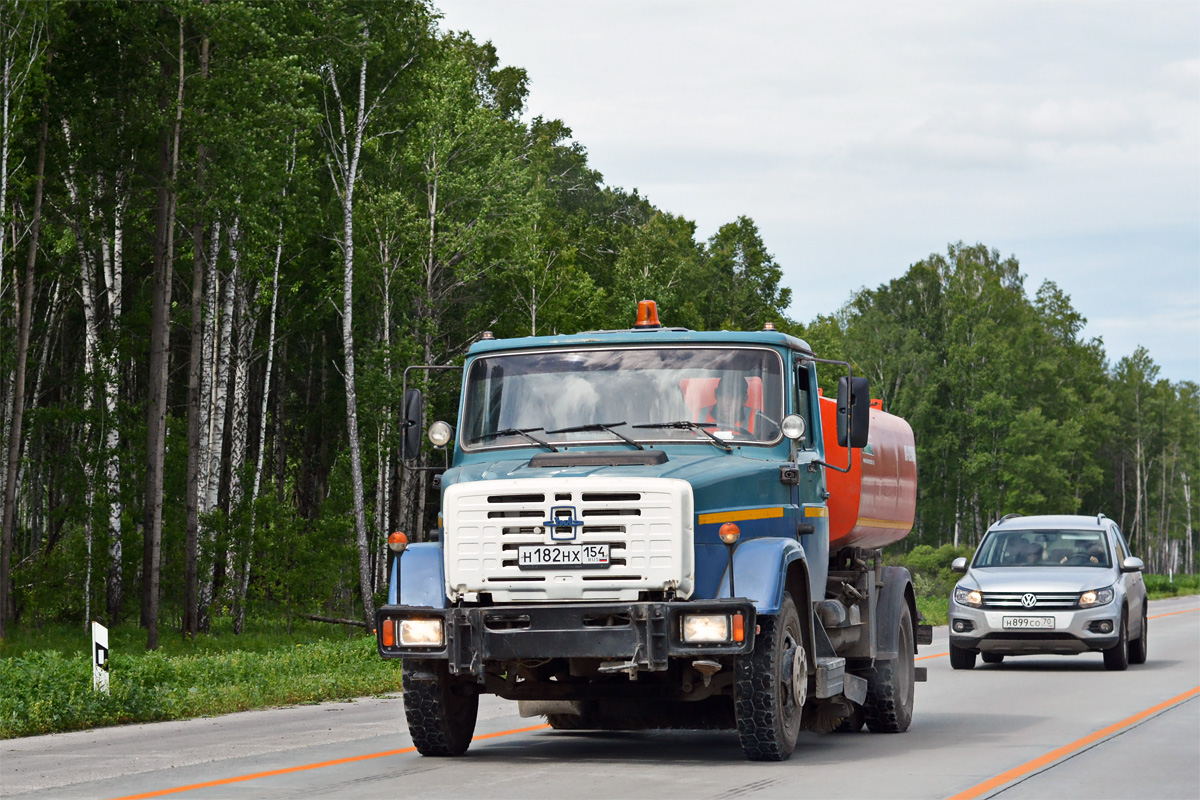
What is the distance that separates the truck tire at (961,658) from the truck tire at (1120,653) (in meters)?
1.75

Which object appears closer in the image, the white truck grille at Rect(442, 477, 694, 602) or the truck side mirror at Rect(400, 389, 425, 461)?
the white truck grille at Rect(442, 477, 694, 602)

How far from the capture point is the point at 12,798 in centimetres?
Result: 968

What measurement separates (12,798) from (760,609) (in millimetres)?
4656

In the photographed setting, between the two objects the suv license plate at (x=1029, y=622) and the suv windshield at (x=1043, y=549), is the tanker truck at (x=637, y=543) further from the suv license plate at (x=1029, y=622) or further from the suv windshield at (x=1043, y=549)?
the suv windshield at (x=1043, y=549)

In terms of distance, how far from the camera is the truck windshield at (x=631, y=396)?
11.5 metres

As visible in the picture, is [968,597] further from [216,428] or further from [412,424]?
[216,428]

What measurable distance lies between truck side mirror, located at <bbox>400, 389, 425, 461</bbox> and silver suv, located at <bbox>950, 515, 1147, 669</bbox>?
1170 centimetres

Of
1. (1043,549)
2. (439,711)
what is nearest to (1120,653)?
(1043,549)

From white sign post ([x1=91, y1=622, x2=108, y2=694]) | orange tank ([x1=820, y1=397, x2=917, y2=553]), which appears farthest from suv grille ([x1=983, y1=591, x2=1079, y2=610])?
white sign post ([x1=91, y1=622, x2=108, y2=694])

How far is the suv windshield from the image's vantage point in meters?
22.7

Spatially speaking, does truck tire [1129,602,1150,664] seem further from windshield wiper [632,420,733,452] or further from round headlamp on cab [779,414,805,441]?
windshield wiper [632,420,733,452]

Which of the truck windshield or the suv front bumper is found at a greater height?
the truck windshield

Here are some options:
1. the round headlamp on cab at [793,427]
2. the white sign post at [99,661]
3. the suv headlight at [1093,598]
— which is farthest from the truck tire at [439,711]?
the suv headlight at [1093,598]

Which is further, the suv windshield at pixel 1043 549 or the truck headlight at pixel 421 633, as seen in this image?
the suv windshield at pixel 1043 549
